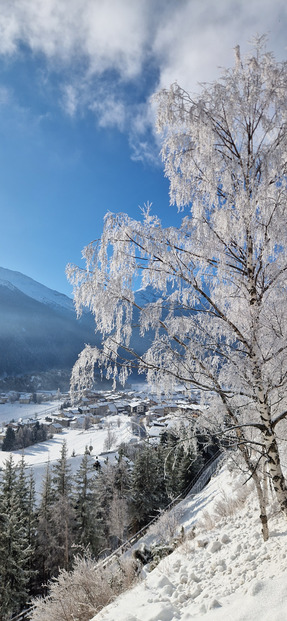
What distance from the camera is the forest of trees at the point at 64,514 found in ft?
53.8

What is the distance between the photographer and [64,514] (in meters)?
20.2

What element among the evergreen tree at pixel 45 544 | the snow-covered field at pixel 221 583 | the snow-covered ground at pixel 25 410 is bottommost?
the snow-covered ground at pixel 25 410

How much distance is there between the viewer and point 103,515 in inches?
1024

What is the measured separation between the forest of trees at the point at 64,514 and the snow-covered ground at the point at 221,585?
242 inches

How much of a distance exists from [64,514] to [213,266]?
73.3 feet

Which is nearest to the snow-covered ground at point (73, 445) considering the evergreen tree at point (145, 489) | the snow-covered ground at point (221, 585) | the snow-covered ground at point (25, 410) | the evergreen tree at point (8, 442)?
the evergreen tree at point (8, 442)

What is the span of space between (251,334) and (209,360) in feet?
2.51

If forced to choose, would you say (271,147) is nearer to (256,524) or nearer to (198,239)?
(198,239)

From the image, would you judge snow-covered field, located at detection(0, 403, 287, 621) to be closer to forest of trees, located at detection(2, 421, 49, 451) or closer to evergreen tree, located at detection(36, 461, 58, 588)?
evergreen tree, located at detection(36, 461, 58, 588)

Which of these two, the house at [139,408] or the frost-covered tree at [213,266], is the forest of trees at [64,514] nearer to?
the frost-covered tree at [213,266]

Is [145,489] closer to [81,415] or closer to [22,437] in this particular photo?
[22,437]

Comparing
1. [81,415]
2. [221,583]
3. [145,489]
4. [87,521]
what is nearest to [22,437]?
[81,415]

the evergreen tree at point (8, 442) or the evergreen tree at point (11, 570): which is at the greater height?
the evergreen tree at point (11, 570)

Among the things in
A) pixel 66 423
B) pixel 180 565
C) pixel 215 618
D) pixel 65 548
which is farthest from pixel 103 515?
pixel 66 423
